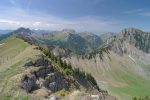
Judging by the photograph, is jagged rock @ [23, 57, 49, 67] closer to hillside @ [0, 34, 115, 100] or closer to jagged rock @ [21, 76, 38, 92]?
hillside @ [0, 34, 115, 100]

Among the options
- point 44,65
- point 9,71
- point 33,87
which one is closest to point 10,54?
point 44,65

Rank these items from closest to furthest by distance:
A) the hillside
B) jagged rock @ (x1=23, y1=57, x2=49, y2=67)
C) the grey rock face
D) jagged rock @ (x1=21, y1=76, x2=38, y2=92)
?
the hillside → jagged rock @ (x1=21, y1=76, x2=38, y2=92) → the grey rock face → jagged rock @ (x1=23, y1=57, x2=49, y2=67)

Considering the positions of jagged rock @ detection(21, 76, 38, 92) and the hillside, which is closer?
the hillside

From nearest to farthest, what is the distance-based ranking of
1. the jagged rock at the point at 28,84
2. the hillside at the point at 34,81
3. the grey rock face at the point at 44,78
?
the hillside at the point at 34,81 < the jagged rock at the point at 28,84 < the grey rock face at the point at 44,78

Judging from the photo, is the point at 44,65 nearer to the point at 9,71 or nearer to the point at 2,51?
the point at 9,71

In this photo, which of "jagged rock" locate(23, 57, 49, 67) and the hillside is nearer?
the hillside

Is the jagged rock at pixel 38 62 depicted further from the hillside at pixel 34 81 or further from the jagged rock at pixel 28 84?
the jagged rock at pixel 28 84

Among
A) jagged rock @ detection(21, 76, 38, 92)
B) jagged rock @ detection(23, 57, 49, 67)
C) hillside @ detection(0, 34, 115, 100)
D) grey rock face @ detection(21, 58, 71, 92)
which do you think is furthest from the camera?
jagged rock @ detection(23, 57, 49, 67)

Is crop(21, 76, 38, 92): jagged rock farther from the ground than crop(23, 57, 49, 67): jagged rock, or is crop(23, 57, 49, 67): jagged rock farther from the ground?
crop(23, 57, 49, 67): jagged rock

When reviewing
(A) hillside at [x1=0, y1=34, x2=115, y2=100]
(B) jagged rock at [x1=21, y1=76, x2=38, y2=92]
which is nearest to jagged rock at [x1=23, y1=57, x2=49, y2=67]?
(A) hillside at [x1=0, y1=34, x2=115, y2=100]

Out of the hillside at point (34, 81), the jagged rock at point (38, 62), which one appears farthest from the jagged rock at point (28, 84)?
the jagged rock at point (38, 62)

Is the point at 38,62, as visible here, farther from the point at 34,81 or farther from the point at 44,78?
the point at 34,81
